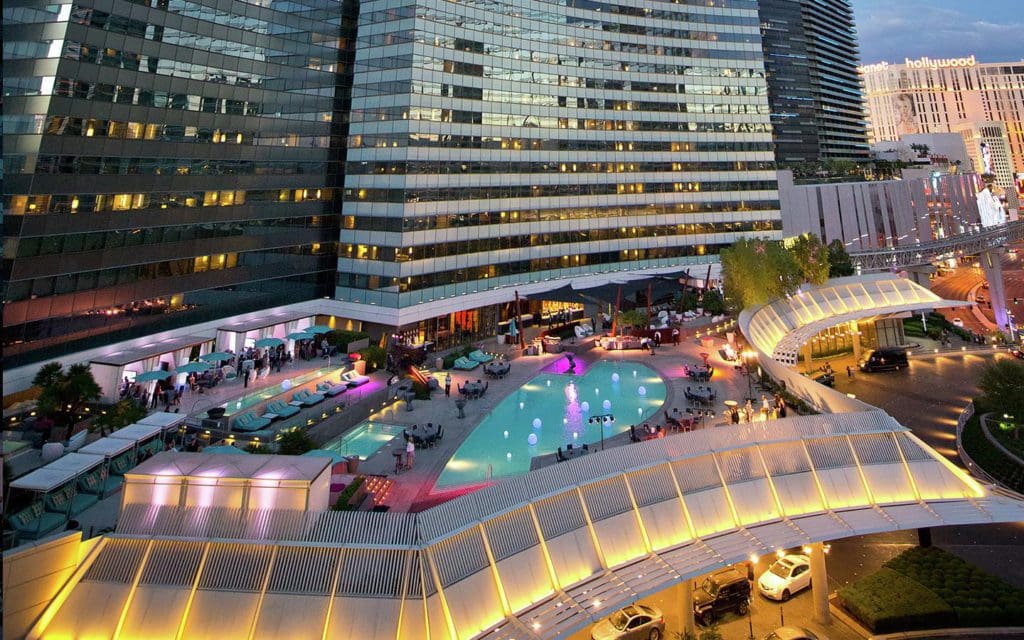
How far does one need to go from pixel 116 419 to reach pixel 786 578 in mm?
29302

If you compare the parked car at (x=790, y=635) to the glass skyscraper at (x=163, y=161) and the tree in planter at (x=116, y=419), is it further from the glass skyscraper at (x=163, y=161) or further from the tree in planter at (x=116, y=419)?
the glass skyscraper at (x=163, y=161)

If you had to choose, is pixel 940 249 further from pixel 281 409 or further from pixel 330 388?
pixel 281 409

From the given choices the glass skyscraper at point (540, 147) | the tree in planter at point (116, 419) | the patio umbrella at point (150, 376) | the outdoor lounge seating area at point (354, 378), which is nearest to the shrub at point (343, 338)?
the glass skyscraper at point (540, 147)

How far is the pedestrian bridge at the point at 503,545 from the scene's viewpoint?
1165 centimetres

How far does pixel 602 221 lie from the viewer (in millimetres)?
62031

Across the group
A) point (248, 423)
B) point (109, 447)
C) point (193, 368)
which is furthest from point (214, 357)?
point (109, 447)

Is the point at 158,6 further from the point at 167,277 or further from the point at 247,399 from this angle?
the point at 247,399

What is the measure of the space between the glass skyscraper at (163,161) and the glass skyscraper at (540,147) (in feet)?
12.8

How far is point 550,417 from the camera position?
29.1 meters

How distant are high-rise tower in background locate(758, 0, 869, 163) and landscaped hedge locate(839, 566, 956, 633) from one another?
124860mm

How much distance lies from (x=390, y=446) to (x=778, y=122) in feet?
431

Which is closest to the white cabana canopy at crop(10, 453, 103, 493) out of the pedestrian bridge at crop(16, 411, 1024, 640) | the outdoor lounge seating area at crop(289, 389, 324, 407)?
the pedestrian bridge at crop(16, 411, 1024, 640)

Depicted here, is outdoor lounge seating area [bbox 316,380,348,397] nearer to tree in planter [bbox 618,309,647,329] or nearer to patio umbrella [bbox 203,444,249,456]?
patio umbrella [bbox 203,444,249,456]

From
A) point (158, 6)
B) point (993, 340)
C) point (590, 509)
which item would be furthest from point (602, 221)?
point (590, 509)
